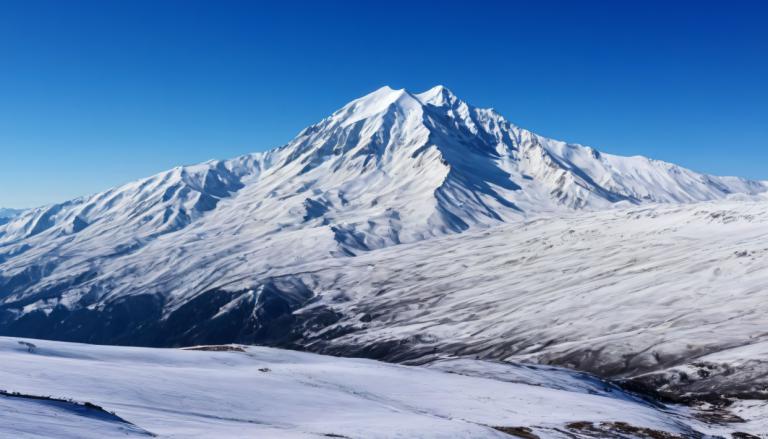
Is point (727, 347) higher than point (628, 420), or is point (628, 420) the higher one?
point (727, 347)

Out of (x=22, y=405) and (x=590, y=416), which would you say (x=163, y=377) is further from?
(x=590, y=416)

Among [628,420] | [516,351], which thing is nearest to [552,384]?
[628,420]

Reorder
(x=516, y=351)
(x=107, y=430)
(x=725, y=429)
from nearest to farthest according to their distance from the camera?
(x=107, y=430) → (x=725, y=429) → (x=516, y=351)

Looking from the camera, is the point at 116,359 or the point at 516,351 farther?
the point at 516,351

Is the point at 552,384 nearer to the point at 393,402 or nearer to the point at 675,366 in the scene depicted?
the point at 393,402

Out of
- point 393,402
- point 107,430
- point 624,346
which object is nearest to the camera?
point 107,430

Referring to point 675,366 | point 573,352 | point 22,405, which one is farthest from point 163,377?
point 573,352
